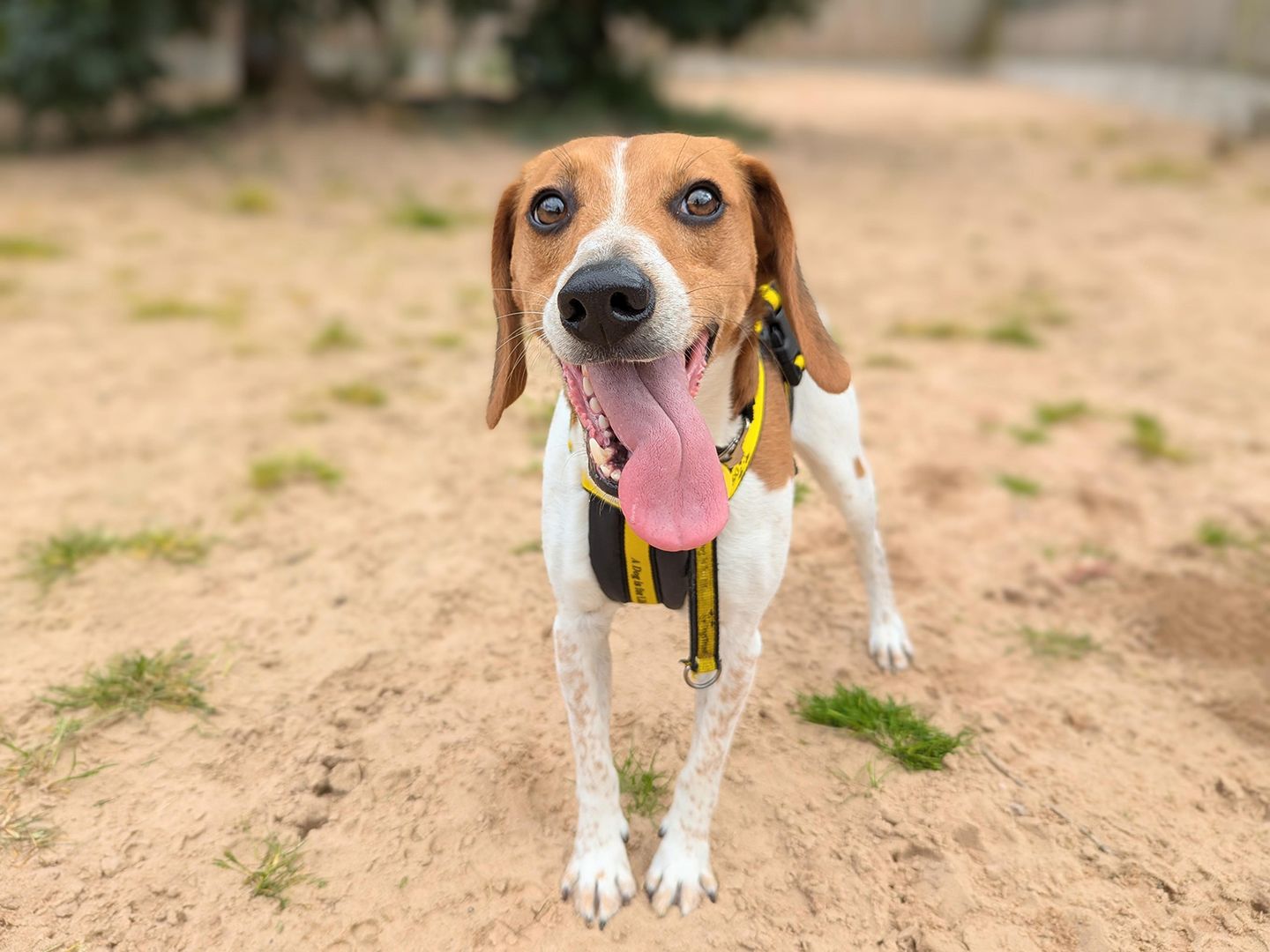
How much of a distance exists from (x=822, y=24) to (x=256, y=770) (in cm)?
3130

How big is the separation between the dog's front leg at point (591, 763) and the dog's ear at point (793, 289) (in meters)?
0.83

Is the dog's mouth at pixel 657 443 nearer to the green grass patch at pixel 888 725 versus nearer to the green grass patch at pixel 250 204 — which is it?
the green grass patch at pixel 888 725

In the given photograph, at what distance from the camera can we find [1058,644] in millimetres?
3326

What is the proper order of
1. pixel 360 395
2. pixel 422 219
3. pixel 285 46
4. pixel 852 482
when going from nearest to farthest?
pixel 852 482
pixel 360 395
pixel 422 219
pixel 285 46

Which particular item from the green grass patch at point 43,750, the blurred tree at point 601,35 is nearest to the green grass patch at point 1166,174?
the blurred tree at point 601,35

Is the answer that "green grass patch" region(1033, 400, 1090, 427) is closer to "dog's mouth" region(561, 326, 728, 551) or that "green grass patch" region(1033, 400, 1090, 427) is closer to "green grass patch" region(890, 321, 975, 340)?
"green grass patch" region(890, 321, 975, 340)

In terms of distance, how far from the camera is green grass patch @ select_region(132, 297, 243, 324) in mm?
6379

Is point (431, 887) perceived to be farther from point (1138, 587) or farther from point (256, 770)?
point (1138, 587)

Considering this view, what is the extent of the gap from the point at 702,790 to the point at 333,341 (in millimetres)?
4606

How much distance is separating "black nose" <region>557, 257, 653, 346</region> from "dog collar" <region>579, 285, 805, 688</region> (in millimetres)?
384

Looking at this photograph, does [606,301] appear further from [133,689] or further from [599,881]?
[133,689]

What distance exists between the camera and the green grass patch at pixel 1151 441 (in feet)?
15.5

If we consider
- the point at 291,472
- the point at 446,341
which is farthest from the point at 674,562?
the point at 446,341

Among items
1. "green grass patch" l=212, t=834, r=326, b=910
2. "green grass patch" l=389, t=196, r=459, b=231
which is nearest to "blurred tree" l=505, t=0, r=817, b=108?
"green grass patch" l=389, t=196, r=459, b=231
